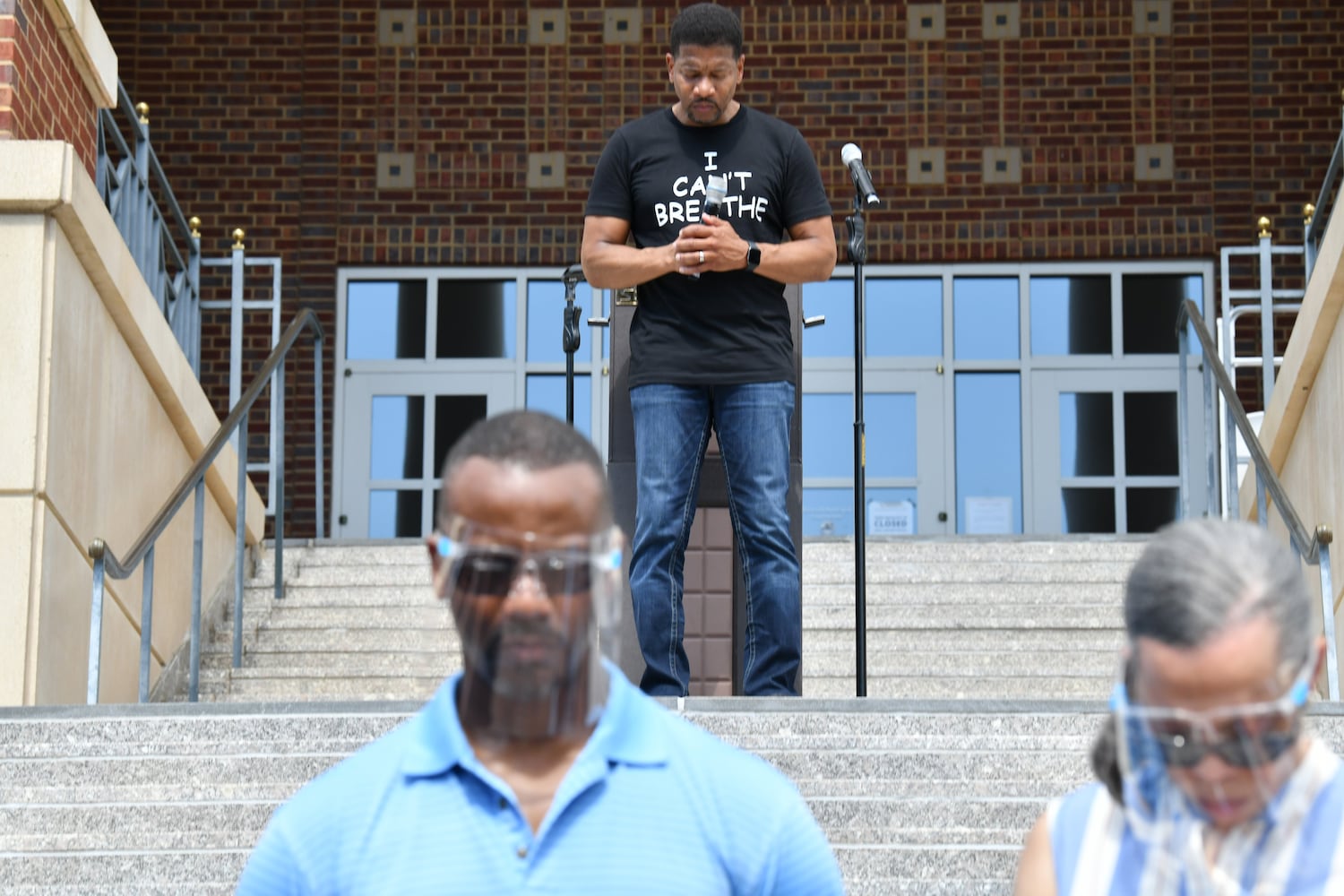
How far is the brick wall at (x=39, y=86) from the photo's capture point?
21.2ft

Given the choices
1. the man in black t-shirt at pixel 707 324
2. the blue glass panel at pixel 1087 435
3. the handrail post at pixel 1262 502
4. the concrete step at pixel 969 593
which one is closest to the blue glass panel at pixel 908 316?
the blue glass panel at pixel 1087 435

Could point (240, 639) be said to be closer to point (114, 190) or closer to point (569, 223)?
point (114, 190)

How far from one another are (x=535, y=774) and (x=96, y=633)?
14.0 feet

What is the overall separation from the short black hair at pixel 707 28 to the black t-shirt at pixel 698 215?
24cm

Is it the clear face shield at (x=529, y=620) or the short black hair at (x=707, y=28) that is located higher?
the short black hair at (x=707, y=28)

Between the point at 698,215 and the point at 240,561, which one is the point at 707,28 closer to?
the point at 698,215

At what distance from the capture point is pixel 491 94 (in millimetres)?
12258

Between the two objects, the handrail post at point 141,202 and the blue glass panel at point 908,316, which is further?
the blue glass panel at point 908,316

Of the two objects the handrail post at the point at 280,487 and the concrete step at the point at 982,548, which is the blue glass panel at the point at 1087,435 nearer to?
the concrete step at the point at 982,548

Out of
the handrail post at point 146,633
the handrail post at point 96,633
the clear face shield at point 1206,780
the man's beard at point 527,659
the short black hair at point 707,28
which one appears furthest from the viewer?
the handrail post at point 146,633

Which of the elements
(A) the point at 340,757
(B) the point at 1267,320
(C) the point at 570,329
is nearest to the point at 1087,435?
(B) the point at 1267,320

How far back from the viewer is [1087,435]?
12.0 m

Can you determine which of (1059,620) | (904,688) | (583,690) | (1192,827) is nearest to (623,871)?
(583,690)

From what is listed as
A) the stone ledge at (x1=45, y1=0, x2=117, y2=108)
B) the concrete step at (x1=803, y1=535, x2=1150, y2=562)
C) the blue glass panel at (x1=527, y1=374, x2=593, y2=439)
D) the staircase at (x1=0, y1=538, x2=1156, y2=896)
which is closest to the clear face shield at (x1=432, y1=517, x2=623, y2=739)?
the staircase at (x1=0, y1=538, x2=1156, y2=896)
